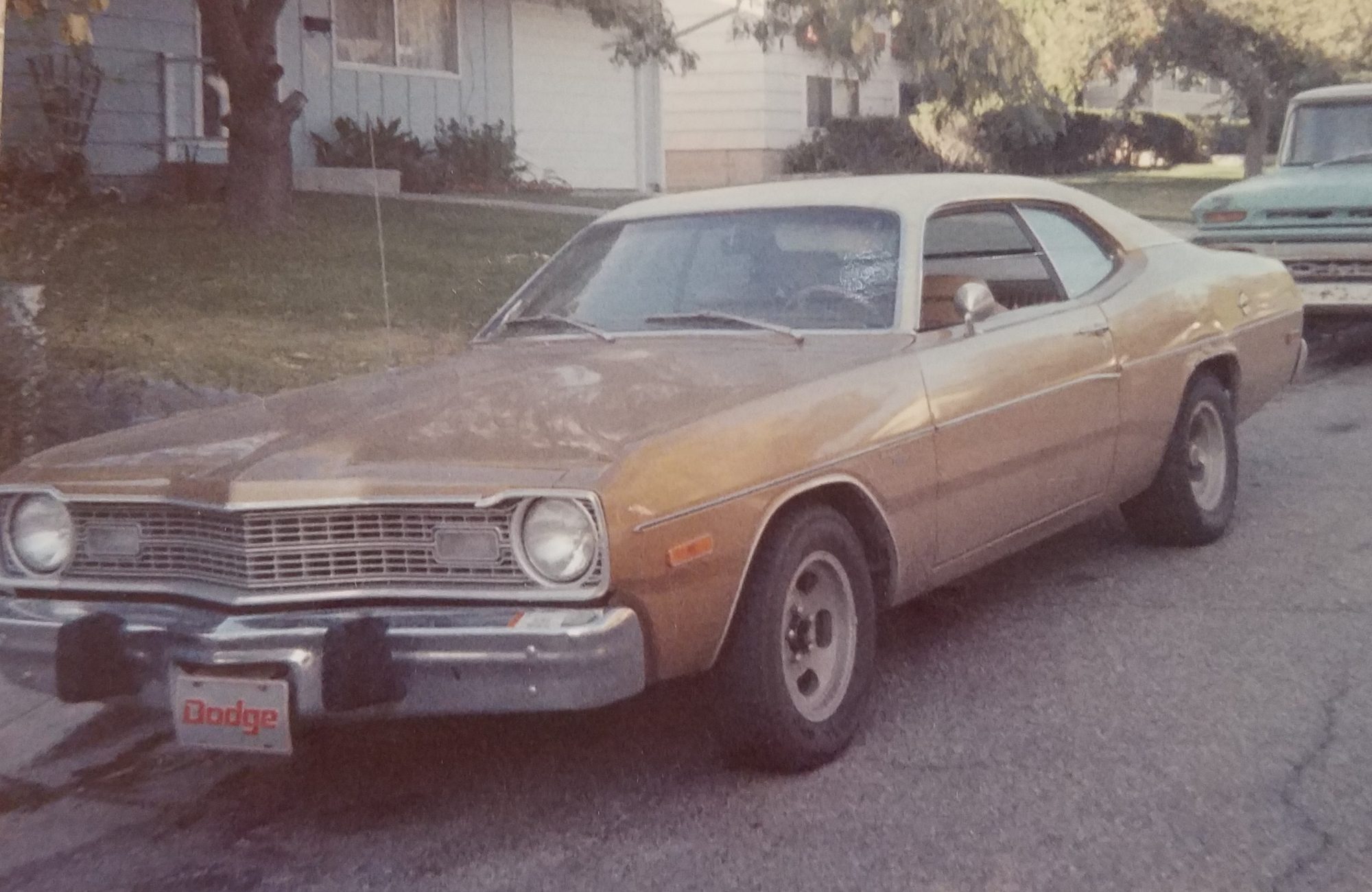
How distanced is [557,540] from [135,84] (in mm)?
13932

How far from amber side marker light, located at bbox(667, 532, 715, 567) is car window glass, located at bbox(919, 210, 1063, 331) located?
150cm

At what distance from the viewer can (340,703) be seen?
368 centimetres

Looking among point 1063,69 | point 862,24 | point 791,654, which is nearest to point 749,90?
point 1063,69

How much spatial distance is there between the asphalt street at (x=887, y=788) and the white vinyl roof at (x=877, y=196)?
1394 millimetres

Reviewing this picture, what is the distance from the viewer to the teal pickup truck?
11.0 metres

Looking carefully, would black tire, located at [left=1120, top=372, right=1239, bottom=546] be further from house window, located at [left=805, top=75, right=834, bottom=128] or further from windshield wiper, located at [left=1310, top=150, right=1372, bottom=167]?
house window, located at [left=805, top=75, right=834, bottom=128]

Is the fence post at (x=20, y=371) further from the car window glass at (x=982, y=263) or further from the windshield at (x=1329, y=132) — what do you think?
the windshield at (x=1329, y=132)

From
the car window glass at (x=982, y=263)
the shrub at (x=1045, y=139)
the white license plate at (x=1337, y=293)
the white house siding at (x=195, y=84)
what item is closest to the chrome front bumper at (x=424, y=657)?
the car window glass at (x=982, y=263)

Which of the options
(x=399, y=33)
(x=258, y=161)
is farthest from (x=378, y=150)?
(x=258, y=161)

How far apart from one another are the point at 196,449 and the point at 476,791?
1.10 metres

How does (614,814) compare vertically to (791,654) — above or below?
below

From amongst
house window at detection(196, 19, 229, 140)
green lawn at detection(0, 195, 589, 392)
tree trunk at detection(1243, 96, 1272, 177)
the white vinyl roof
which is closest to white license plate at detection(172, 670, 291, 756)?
the white vinyl roof

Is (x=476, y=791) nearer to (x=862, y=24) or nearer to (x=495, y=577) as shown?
(x=495, y=577)

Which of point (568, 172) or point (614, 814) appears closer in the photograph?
point (614, 814)
